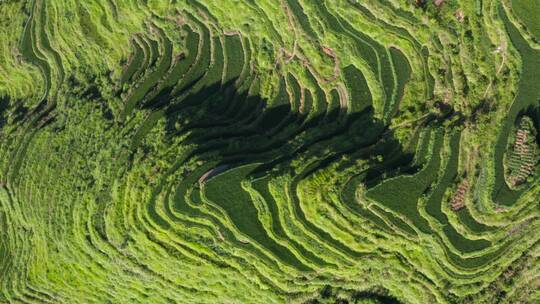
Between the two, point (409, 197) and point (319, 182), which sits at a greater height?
point (319, 182)

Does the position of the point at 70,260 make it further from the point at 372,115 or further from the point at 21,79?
the point at 372,115

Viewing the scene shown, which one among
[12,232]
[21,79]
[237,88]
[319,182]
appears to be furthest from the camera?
[21,79]

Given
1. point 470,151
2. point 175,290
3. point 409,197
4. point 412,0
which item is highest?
point 412,0

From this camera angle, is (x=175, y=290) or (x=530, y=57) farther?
(x=175, y=290)

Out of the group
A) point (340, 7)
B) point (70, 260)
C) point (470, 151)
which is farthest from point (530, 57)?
point (70, 260)

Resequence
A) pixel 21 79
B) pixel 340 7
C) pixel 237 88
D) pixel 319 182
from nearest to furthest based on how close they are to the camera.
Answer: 1. pixel 319 182
2. pixel 340 7
3. pixel 237 88
4. pixel 21 79

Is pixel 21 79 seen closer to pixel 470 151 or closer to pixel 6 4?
pixel 6 4

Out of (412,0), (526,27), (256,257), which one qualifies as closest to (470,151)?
(526,27)
